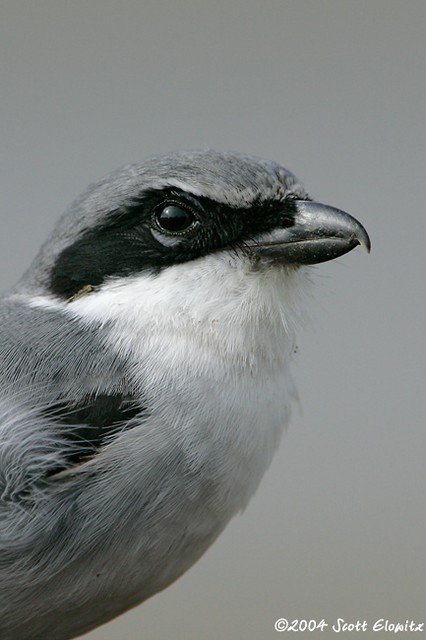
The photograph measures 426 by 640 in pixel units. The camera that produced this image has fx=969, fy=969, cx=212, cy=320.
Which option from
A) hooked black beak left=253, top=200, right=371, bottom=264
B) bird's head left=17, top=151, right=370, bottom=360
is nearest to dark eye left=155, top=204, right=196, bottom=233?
bird's head left=17, top=151, right=370, bottom=360

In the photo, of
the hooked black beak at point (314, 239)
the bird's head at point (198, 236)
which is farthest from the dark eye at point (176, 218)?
the hooked black beak at point (314, 239)

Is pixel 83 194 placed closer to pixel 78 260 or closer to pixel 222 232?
pixel 78 260

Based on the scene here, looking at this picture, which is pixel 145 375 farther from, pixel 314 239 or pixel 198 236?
pixel 314 239

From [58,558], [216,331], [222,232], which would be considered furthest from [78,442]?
[222,232]

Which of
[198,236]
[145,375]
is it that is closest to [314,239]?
[198,236]

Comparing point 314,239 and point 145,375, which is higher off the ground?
point 314,239

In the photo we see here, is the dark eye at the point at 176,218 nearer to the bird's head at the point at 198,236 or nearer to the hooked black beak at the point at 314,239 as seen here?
the bird's head at the point at 198,236
